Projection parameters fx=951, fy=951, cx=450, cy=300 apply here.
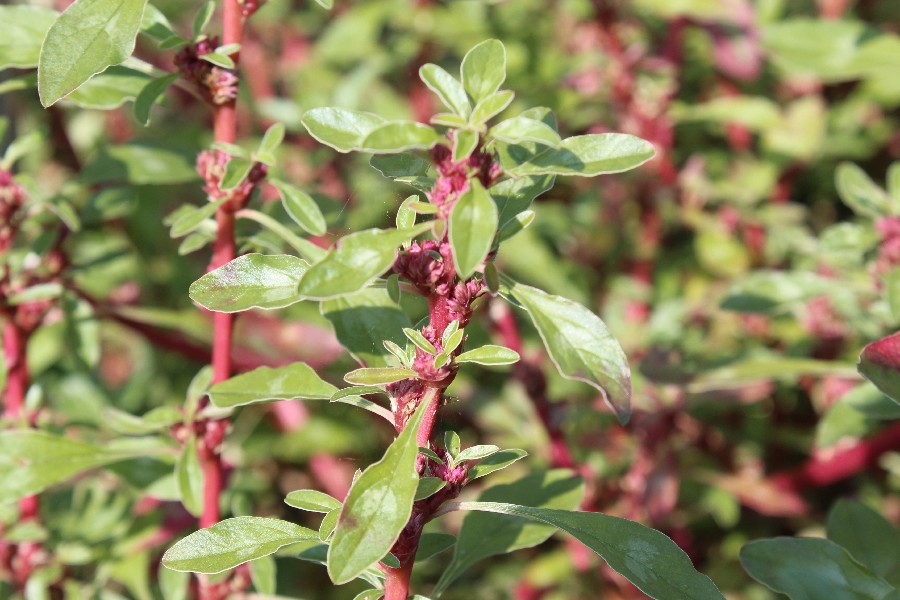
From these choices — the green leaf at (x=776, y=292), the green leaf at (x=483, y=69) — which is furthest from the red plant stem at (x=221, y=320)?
the green leaf at (x=776, y=292)

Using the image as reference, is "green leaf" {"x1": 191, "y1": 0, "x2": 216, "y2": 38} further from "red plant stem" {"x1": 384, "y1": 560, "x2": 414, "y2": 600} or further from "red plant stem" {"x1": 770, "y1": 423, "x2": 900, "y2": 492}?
"red plant stem" {"x1": 770, "y1": 423, "x2": 900, "y2": 492}

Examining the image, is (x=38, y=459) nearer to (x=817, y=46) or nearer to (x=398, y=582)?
(x=398, y=582)

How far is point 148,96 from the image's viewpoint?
1.07 metres

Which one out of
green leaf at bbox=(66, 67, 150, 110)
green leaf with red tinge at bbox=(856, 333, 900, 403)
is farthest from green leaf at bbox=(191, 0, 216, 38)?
green leaf with red tinge at bbox=(856, 333, 900, 403)

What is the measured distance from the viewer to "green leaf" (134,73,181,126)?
1062mm

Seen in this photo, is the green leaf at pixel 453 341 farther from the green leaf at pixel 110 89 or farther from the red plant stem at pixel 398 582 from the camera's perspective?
the green leaf at pixel 110 89

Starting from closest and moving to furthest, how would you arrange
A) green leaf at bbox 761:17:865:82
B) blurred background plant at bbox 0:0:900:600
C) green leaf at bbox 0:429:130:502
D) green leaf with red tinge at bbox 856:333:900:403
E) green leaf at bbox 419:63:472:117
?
1. green leaf at bbox 419:63:472:117
2. green leaf with red tinge at bbox 856:333:900:403
3. green leaf at bbox 0:429:130:502
4. blurred background plant at bbox 0:0:900:600
5. green leaf at bbox 761:17:865:82

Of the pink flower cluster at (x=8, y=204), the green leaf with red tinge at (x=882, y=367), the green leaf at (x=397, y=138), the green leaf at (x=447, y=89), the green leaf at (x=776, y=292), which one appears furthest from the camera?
the green leaf at (x=776, y=292)

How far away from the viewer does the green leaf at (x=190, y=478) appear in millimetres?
1168

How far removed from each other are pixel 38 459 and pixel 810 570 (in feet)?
3.13

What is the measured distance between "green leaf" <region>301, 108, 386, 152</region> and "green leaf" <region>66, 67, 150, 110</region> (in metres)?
0.40

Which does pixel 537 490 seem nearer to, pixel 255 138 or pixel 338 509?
pixel 338 509

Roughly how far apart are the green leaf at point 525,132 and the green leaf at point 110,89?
1.83 feet

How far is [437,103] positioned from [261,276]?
154cm
